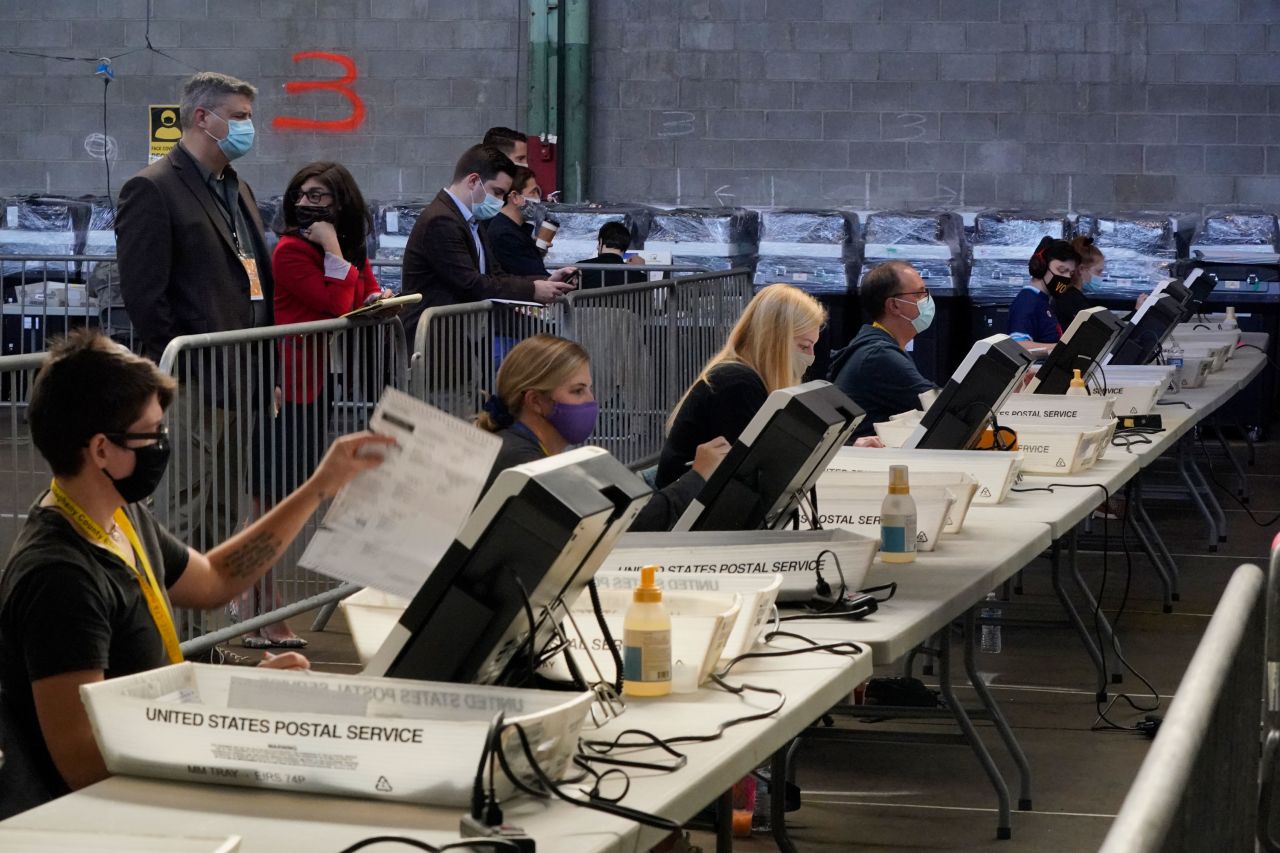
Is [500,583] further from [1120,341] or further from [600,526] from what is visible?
[1120,341]

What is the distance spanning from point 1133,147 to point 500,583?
419 inches

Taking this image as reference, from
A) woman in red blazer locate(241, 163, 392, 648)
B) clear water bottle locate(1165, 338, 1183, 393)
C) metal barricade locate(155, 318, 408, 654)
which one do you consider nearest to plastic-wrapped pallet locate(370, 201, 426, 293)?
clear water bottle locate(1165, 338, 1183, 393)

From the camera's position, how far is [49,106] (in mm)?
13188

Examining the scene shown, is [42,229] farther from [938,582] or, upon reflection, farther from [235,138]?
[938,582]

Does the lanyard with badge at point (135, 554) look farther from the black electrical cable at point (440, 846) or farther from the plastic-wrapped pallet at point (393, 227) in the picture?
the plastic-wrapped pallet at point (393, 227)

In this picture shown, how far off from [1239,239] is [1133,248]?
2.17 feet

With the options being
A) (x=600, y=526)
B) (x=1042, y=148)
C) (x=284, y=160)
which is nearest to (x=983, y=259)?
(x=1042, y=148)

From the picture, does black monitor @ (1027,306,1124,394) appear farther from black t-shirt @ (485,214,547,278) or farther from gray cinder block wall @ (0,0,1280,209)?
gray cinder block wall @ (0,0,1280,209)

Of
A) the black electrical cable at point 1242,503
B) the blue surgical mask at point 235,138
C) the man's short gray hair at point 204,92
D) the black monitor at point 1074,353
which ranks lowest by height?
the black electrical cable at point 1242,503

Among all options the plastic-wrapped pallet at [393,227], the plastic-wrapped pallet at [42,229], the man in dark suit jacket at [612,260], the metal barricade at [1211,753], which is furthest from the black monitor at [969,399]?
the plastic-wrapped pallet at [42,229]

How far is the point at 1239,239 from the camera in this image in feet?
37.4

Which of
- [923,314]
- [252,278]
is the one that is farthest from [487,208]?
[252,278]

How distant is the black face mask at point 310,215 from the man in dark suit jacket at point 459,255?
2.17ft

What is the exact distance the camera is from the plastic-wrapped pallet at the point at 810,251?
1164 cm
